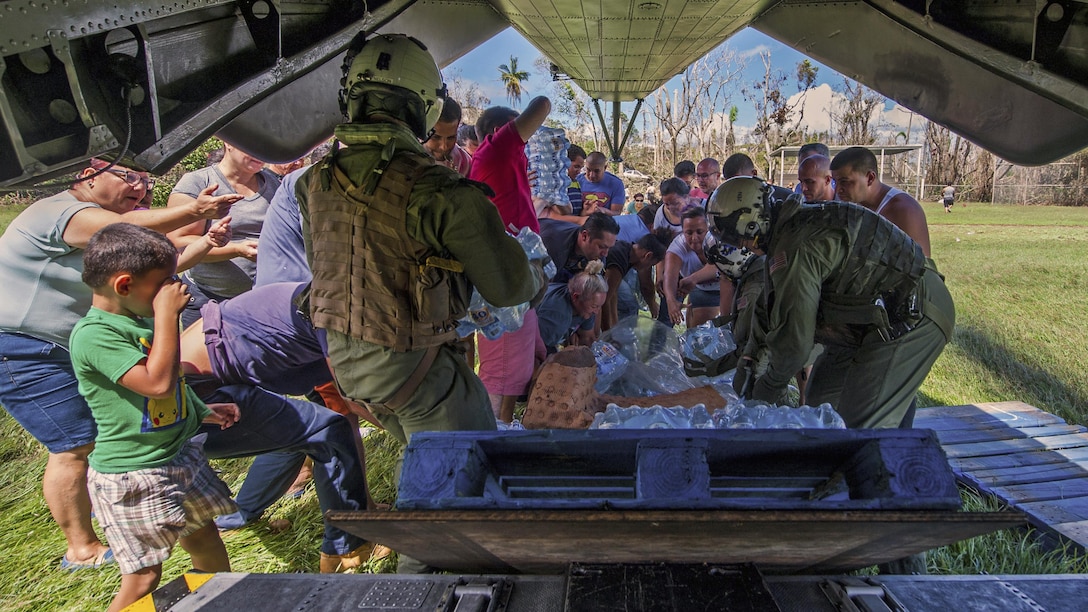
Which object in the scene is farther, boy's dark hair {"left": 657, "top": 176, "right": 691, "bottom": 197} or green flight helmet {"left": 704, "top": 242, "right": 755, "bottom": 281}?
boy's dark hair {"left": 657, "top": 176, "right": 691, "bottom": 197}

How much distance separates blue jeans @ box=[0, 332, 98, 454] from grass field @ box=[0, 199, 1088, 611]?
2.16 ft

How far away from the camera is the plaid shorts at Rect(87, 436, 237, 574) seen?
1924 millimetres

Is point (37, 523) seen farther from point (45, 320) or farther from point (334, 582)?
point (334, 582)

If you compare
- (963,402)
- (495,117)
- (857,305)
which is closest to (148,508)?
(857,305)

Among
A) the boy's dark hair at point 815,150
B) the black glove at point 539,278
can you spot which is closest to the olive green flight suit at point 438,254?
the black glove at point 539,278

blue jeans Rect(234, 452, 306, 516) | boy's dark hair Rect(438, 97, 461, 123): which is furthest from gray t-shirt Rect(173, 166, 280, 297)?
boy's dark hair Rect(438, 97, 461, 123)

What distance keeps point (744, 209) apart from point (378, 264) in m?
1.56

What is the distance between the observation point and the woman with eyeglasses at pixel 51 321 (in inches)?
94.3

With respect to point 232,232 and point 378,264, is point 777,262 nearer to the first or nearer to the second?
point 378,264

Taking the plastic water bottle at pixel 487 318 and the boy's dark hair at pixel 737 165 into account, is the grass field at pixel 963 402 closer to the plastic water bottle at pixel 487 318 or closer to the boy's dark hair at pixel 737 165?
the plastic water bottle at pixel 487 318

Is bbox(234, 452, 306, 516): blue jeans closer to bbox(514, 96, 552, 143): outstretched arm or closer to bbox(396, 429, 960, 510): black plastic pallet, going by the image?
bbox(396, 429, 960, 510): black plastic pallet

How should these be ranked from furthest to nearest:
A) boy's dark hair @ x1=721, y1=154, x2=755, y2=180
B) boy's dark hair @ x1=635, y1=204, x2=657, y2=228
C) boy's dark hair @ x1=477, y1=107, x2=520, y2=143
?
boy's dark hair @ x1=635, y1=204, x2=657, y2=228, boy's dark hair @ x1=721, y1=154, x2=755, y2=180, boy's dark hair @ x1=477, y1=107, x2=520, y2=143

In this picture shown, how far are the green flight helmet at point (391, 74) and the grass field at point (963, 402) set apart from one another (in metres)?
1.95

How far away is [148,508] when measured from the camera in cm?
196
